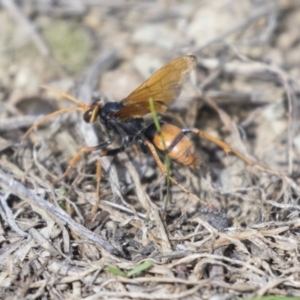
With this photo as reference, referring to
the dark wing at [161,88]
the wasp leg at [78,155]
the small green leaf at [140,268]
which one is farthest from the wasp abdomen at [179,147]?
the small green leaf at [140,268]

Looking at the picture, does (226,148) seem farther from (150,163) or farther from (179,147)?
(150,163)

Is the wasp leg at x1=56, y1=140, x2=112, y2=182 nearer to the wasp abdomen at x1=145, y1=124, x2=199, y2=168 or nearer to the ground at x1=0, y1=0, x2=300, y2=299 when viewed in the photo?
the ground at x1=0, y1=0, x2=300, y2=299

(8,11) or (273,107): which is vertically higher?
(8,11)

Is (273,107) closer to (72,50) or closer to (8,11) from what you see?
(72,50)

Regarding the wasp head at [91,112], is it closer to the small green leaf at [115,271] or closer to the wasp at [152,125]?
the wasp at [152,125]

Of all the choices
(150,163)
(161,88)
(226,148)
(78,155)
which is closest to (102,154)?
(78,155)

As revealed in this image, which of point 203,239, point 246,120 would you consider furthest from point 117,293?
point 246,120

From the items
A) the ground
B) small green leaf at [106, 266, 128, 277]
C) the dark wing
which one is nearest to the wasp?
the dark wing
